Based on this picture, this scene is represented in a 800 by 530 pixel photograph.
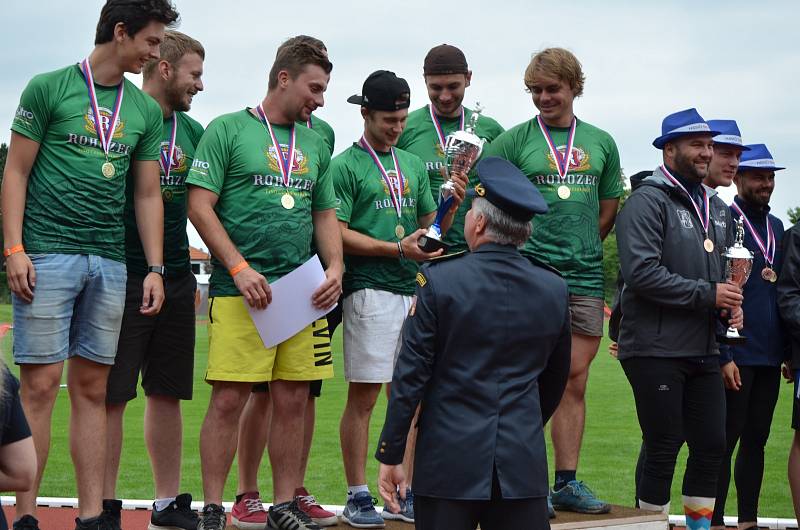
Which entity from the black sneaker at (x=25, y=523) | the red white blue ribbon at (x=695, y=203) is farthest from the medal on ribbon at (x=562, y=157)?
the black sneaker at (x=25, y=523)

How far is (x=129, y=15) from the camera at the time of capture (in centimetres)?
491

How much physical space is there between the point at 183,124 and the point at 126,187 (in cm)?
57

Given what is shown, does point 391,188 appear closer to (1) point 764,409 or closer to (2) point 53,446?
(1) point 764,409

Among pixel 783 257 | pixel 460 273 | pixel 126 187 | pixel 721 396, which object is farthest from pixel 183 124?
pixel 783 257

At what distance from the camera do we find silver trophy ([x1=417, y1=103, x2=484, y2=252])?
558 centimetres

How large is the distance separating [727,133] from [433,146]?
1.81 m

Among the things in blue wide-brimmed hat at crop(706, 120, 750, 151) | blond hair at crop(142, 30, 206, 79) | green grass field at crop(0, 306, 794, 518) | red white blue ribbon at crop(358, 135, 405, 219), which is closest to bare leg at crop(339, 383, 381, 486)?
red white blue ribbon at crop(358, 135, 405, 219)

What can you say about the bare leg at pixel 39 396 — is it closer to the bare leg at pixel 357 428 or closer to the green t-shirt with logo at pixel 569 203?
the bare leg at pixel 357 428

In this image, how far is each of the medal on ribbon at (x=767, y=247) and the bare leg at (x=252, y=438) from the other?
3037 millimetres

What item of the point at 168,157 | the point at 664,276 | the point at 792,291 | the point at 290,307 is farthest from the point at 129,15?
the point at 792,291

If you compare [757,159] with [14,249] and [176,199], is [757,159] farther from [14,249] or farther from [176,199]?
[14,249]

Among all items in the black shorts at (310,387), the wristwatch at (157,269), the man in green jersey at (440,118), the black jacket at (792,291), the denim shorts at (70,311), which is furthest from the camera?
the black jacket at (792,291)

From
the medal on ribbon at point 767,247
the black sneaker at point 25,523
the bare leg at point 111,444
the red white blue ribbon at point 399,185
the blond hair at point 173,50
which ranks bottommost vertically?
the black sneaker at point 25,523

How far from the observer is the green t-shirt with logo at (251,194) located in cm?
523
